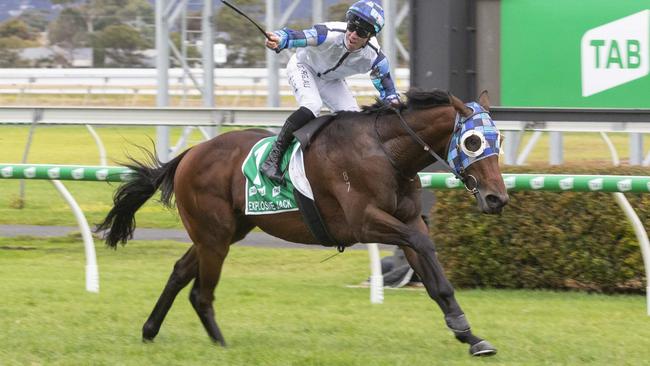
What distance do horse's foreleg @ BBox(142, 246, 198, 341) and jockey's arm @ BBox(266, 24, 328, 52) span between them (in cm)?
120

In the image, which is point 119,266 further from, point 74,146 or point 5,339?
point 74,146

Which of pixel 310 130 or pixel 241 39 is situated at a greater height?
pixel 310 130

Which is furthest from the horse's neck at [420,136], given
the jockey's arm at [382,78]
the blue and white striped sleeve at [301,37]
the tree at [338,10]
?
the tree at [338,10]

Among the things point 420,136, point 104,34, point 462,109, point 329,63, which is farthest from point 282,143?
point 104,34

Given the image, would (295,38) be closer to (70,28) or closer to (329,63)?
(329,63)

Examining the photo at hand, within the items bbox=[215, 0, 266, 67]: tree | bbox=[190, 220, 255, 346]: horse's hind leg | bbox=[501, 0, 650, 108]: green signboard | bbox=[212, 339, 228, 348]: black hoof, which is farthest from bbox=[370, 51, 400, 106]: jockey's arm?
bbox=[215, 0, 266, 67]: tree

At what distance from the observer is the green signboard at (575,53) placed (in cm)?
802

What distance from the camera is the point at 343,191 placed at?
219 inches

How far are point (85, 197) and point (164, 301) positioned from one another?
779 cm

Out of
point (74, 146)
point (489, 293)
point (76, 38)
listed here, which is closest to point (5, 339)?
point (489, 293)

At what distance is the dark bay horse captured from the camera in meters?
5.30

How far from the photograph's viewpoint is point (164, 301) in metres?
6.01

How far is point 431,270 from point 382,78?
114cm

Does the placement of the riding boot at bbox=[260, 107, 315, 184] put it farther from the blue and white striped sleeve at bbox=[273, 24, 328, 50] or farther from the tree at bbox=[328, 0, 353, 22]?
the tree at bbox=[328, 0, 353, 22]
